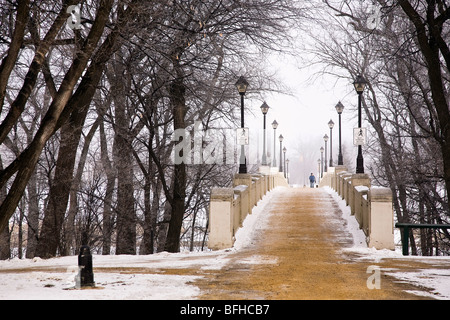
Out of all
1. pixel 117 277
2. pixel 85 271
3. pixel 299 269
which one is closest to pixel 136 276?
pixel 117 277

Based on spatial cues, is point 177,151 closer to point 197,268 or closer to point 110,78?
point 110,78

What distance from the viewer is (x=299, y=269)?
965 centimetres

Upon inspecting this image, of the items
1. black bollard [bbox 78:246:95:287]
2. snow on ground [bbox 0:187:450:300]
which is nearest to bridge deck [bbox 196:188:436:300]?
snow on ground [bbox 0:187:450:300]

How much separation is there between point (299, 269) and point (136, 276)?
9.94ft

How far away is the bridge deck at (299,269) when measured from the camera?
738 cm

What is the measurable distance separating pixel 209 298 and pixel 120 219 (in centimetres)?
1499

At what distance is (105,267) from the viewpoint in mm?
9883

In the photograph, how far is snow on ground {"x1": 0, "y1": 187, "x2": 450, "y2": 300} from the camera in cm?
714

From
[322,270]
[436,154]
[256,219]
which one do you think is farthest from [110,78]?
[436,154]

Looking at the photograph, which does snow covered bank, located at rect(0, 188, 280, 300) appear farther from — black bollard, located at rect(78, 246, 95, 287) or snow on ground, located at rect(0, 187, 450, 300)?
black bollard, located at rect(78, 246, 95, 287)

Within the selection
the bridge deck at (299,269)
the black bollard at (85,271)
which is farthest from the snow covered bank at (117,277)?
the bridge deck at (299,269)

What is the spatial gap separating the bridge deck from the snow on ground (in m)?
0.38

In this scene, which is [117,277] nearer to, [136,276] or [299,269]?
[136,276]

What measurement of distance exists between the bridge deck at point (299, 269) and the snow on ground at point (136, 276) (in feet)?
1.23
